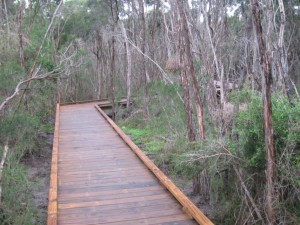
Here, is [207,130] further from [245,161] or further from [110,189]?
[110,189]

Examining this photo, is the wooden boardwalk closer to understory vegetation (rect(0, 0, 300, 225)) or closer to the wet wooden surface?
the wet wooden surface

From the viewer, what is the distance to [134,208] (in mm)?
4977

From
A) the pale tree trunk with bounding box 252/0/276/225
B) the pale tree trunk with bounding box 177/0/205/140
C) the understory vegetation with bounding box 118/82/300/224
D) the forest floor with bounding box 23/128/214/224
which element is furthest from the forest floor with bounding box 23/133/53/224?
the pale tree trunk with bounding box 252/0/276/225

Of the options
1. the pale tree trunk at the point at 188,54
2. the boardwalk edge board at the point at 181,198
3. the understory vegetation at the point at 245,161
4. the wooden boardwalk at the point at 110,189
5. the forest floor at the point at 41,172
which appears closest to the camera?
the boardwalk edge board at the point at 181,198

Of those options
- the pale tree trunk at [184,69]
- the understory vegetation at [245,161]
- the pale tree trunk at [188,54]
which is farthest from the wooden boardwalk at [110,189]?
the pale tree trunk at [188,54]

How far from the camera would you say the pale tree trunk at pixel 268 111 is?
4.51 metres

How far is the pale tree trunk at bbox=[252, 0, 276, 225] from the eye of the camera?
4512 mm

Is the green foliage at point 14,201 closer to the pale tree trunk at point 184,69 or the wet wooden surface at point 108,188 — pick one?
the wet wooden surface at point 108,188

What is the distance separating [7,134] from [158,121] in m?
6.13

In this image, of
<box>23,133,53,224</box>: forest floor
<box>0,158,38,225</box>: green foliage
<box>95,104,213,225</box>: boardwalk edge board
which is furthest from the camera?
<box>23,133,53,224</box>: forest floor

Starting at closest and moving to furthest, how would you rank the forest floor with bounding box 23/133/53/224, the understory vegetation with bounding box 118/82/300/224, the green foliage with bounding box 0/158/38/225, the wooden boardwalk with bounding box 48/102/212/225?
the wooden boardwalk with bounding box 48/102/212/225 < the understory vegetation with bounding box 118/82/300/224 < the green foliage with bounding box 0/158/38/225 < the forest floor with bounding box 23/133/53/224

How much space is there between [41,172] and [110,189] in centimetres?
430

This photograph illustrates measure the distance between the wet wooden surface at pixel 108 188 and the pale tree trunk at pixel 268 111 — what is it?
1.05m

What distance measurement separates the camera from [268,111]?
4594 millimetres
